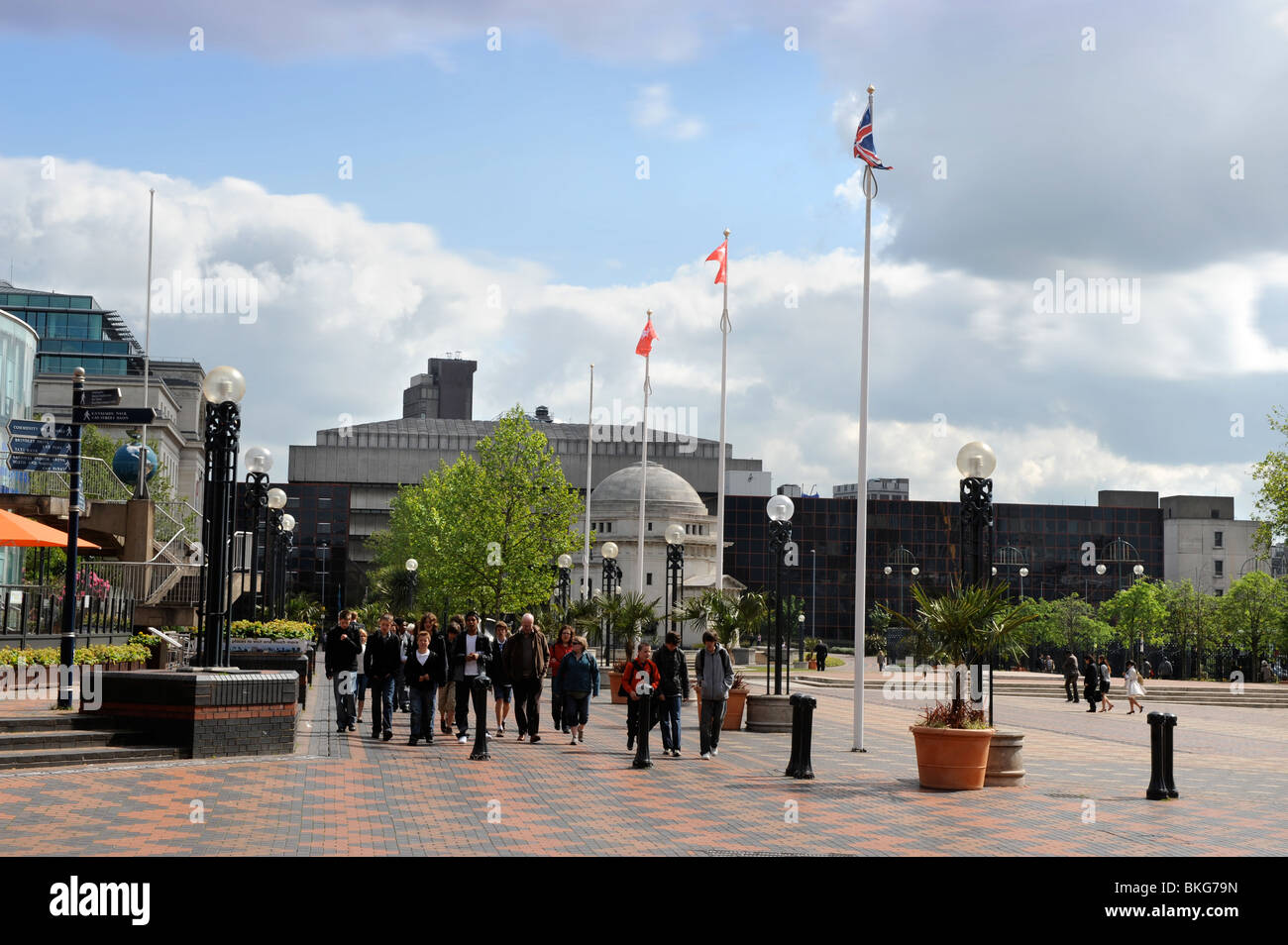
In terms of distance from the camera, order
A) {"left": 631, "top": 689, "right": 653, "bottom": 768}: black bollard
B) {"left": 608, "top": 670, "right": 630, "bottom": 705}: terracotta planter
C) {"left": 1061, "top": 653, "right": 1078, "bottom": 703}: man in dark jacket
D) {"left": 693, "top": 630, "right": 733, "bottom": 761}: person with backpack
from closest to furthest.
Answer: {"left": 631, "top": 689, "right": 653, "bottom": 768}: black bollard, {"left": 693, "top": 630, "right": 733, "bottom": 761}: person with backpack, {"left": 608, "top": 670, "right": 630, "bottom": 705}: terracotta planter, {"left": 1061, "top": 653, "right": 1078, "bottom": 703}: man in dark jacket

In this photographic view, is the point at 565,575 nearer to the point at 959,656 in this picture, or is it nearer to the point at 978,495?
the point at 978,495

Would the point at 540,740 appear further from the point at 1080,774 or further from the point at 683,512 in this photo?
the point at 683,512

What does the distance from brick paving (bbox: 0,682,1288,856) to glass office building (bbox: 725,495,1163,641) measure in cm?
11447

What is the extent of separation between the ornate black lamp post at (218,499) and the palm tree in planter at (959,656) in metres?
8.10

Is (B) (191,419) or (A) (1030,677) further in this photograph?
(B) (191,419)

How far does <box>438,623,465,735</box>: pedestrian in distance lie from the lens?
2017 cm

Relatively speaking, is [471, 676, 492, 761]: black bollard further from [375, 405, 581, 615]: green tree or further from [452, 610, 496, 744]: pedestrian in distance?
[375, 405, 581, 615]: green tree

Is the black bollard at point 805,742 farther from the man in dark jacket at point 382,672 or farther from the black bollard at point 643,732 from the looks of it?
the man in dark jacket at point 382,672

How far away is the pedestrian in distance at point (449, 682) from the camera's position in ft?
66.2

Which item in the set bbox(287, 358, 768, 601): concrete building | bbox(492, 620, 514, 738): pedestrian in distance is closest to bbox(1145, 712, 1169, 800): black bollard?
bbox(492, 620, 514, 738): pedestrian in distance

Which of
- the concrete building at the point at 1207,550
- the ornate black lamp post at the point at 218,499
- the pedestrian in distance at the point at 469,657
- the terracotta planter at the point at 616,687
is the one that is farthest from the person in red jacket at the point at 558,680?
the concrete building at the point at 1207,550
